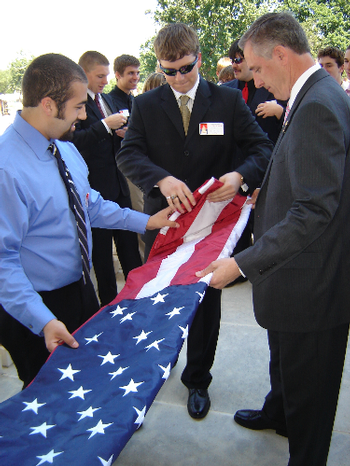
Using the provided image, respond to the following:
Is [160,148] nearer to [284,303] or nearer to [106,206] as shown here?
[106,206]

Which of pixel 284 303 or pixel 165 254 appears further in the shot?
pixel 165 254

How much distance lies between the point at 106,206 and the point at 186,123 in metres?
0.69

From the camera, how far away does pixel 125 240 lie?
3.85 metres

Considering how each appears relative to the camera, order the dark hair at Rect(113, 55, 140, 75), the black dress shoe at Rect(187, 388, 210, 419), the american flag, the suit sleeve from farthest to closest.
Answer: the dark hair at Rect(113, 55, 140, 75)
the black dress shoe at Rect(187, 388, 210, 419)
the suit sleeve
the american flag

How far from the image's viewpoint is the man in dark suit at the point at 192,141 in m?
2.11

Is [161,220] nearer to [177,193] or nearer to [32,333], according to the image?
[177,193]

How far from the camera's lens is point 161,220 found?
217 cm

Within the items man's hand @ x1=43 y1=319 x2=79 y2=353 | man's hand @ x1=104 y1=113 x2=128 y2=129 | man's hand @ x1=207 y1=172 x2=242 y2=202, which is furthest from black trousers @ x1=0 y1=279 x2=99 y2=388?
man's hand @ x1=104 y1=113 x2=128 y2=129

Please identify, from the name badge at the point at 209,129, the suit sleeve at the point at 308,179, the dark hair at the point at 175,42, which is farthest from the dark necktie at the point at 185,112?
the suit sleeve at the point at 308,179

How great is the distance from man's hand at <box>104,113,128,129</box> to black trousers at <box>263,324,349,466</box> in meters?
2.55

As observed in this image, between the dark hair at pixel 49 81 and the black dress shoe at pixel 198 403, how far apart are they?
1882 mm

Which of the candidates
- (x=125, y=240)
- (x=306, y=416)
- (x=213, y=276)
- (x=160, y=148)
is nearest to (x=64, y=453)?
(x=213, y=276)

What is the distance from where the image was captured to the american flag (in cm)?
106

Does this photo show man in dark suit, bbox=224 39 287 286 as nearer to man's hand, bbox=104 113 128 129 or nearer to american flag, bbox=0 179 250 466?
man's hand, bbox=104 113 128 129
